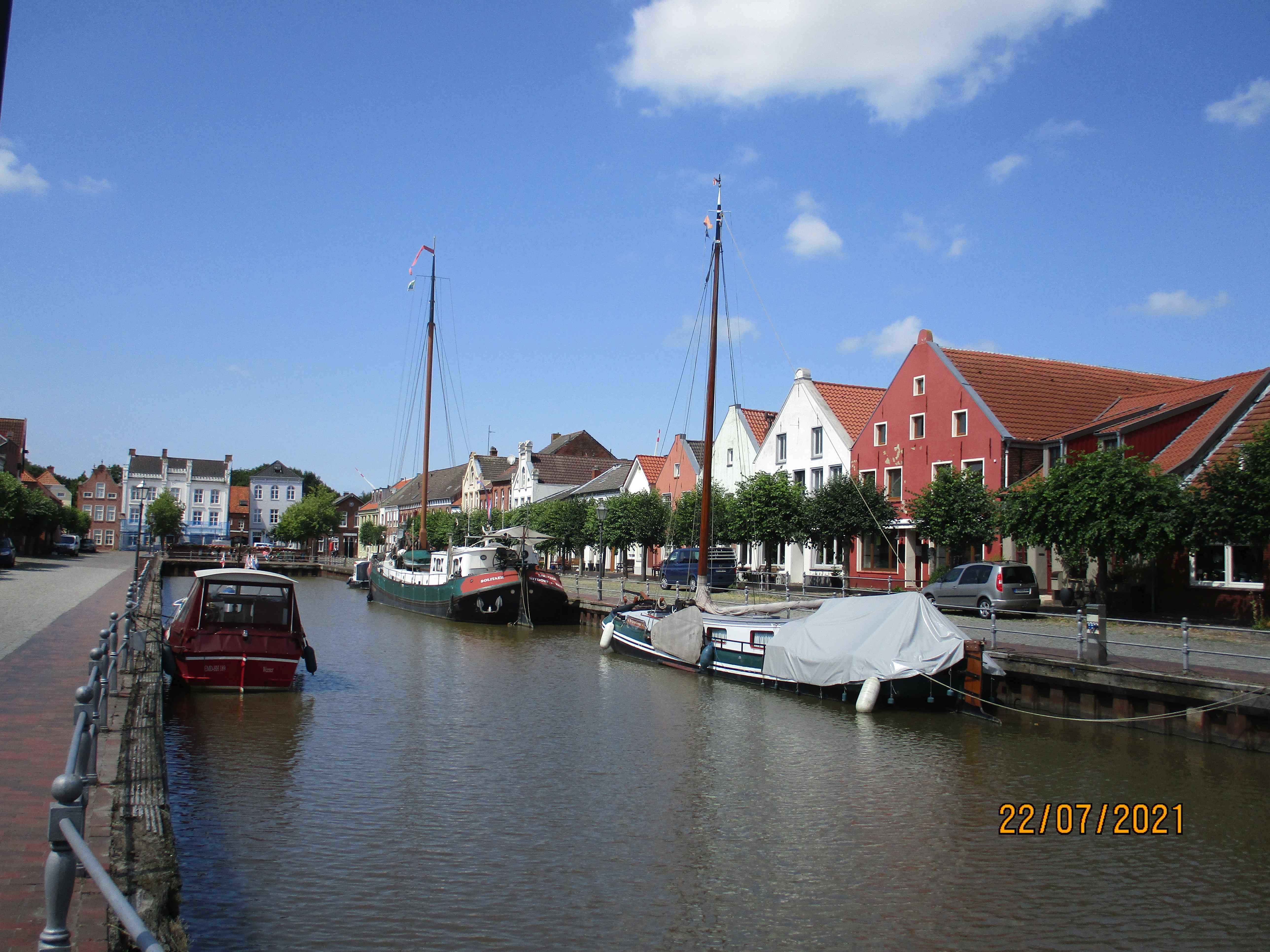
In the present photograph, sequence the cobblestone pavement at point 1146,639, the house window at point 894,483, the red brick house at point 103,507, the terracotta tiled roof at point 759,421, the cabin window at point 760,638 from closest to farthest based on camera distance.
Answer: the cobblestone pavement at point 1146,639 < the cabin window at point 760,638 < the house window at point 894,483 < the terracotta tiled roof at point 759,421 < the red brick house at point 103,507

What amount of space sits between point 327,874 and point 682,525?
4313 centimetres

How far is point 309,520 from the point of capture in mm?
109250

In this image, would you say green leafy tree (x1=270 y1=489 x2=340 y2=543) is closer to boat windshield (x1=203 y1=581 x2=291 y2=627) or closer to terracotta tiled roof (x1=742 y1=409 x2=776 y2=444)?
terracotta tiled roof (x1=742 y1=409 x2=776 y2=444)

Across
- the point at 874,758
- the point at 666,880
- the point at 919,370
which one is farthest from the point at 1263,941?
the point at 919,370

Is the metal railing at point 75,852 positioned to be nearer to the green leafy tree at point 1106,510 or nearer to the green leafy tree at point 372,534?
the green leafy tree at point 1106,510

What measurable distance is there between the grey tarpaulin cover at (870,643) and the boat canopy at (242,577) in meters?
11.1

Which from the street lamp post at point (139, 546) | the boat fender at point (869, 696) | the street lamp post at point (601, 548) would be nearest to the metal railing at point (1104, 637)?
the boat fender at point (869, 696)

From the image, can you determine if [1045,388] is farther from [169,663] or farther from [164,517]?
[164,517]

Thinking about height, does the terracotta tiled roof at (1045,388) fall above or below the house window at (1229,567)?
above

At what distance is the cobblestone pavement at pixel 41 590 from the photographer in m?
22.6

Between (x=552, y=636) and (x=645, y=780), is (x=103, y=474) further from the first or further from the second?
(x=645, y=780)

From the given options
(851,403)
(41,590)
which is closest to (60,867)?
(41,590)

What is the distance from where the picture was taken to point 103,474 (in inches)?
4719
